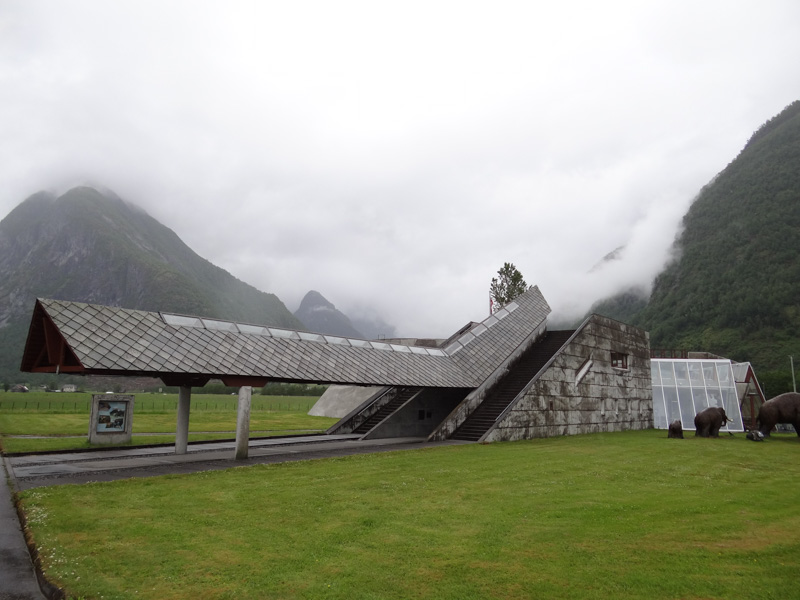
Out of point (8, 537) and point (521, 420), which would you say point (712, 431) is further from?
point (8, 537)

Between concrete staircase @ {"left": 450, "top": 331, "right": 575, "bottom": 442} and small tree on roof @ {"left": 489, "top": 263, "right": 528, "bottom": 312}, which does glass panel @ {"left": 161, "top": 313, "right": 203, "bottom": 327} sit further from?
small tree on roof @ {"left": 489, "top": 263, "right": 528, "bottom": 312}

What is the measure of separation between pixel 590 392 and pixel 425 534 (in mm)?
25166

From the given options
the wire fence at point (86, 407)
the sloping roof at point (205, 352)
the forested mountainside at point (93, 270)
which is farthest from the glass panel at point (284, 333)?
the forested mountainside at point (93, 270)

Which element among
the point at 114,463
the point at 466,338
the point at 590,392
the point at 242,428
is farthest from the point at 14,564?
the point at 590,392

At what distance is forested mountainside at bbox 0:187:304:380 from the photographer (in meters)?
134

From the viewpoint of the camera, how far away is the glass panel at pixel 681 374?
40062 mm

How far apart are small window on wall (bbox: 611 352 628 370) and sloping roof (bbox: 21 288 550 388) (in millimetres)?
11419

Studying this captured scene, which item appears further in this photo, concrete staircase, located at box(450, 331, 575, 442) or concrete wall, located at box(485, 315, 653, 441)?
concrete wall, located at box(485, 315, 653, 441)

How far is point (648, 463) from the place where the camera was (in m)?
18.4

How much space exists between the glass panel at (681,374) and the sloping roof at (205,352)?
66.9ft

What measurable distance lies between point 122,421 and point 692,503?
2209 centimetres

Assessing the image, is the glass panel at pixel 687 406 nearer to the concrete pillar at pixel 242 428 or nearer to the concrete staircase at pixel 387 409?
the concrete staircase at pixel 387 409

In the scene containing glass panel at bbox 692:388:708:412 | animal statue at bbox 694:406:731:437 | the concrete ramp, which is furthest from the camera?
the concrete ramp

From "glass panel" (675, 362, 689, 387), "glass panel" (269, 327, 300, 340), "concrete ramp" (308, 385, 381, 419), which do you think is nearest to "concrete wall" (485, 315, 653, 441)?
"glass panel" (675, 362, 689, 387)
